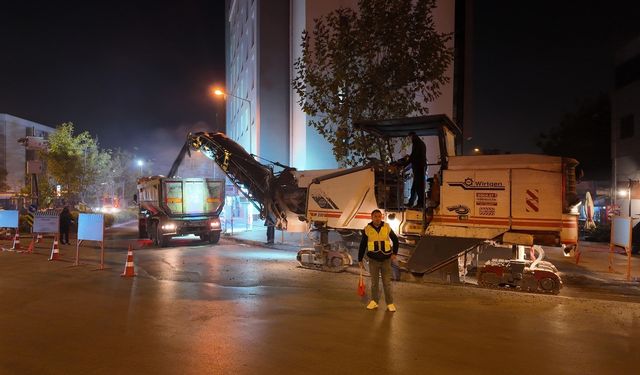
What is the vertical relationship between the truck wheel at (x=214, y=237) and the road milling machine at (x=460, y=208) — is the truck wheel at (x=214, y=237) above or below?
below

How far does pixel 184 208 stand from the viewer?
1895 centimetres

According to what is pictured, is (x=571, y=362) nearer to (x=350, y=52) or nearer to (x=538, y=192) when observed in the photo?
(x=538, y=192)

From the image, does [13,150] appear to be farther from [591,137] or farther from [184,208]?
[591,137]

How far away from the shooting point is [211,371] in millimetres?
5105

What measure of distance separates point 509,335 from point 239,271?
284 inches

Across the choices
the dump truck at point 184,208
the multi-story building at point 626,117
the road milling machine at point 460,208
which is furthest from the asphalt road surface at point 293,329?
the multi-story building at point 626,117

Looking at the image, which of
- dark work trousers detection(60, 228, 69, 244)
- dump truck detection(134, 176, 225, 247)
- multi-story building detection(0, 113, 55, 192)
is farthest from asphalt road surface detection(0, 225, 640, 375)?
multi-story building detection(0, 113, 55, 192)

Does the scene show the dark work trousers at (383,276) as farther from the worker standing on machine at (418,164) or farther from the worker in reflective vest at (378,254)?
the worker standing on machine at (418,164)

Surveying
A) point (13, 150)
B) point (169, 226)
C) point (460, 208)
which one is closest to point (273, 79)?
point (169, 226)

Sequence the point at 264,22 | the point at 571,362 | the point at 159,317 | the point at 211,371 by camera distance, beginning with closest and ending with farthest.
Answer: the point at 211,371 < the point at 571,362 < the point at 159,317 < the point at 264,22

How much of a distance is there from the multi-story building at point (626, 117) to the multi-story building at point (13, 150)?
65799 mm

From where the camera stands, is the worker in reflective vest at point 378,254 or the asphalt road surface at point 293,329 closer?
the asphalt road surface at point 293,329

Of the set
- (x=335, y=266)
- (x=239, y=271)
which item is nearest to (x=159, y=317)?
(x=239, y=271)

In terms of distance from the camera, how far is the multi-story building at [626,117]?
2769cm
